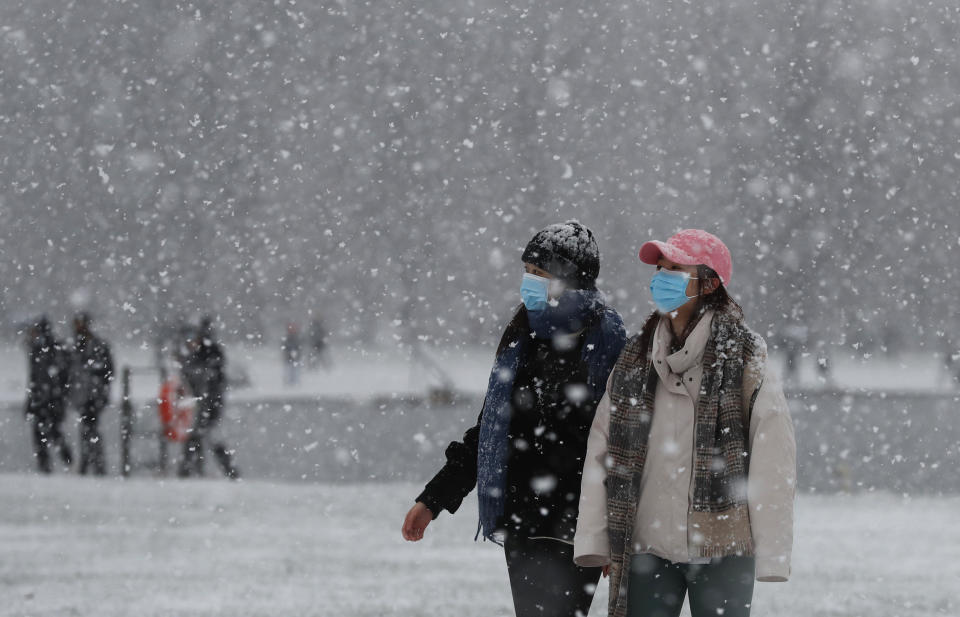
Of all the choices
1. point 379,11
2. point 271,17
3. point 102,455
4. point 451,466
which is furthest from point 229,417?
point 271,17

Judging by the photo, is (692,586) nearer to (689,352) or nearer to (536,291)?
(689,352)

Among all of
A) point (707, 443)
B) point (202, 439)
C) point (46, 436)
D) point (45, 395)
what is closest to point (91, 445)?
point (46, 436)

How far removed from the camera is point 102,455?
10602 millimetres

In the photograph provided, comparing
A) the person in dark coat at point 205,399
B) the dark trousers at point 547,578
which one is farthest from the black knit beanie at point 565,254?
the person in dark coat at point 205,399

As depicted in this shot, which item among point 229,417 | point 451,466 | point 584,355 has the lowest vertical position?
Answer: point 229,417

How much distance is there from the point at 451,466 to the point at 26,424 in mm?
12687

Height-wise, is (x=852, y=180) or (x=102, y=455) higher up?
(x=852, y=180)

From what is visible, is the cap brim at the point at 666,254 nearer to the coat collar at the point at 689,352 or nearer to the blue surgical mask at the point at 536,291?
the coat collar at the point at 689,352

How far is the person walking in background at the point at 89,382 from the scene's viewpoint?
10328 millimetres

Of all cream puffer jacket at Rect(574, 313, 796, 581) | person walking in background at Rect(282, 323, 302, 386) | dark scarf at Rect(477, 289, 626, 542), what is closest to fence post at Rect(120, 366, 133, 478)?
dark scarf at Rect(477, 289, 626, 542)

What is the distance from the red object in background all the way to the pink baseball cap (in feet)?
27.0

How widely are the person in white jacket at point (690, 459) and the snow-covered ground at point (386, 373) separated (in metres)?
12.9

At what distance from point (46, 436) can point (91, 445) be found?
475 mm

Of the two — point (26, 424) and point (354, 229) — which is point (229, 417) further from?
point (354, 229)
